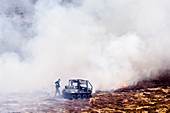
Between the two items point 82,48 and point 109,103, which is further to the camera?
point 82,48

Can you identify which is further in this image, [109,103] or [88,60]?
[88,60]

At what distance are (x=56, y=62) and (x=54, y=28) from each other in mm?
7709

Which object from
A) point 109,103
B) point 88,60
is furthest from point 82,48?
point 109,103

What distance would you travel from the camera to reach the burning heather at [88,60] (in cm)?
2378

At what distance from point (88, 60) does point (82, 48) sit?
286 cm

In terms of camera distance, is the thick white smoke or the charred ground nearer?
the charred ground

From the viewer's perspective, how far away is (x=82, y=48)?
1443 inches

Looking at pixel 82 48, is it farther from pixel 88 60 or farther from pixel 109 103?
pixel 109 103

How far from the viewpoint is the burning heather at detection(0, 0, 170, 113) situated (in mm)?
23781

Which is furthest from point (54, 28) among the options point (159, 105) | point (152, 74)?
point (159, 105)

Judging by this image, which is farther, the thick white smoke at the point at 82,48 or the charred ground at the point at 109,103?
the thick white smoke at the point at 82,48

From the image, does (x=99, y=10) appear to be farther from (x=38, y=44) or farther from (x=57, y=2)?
(x=38, y=44)

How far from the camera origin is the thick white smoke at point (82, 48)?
31438 millimetres

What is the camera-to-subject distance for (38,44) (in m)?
40.6
